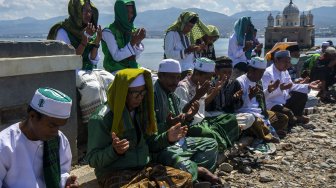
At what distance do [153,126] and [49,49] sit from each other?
163 cm

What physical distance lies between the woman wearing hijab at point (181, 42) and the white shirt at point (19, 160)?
14.5 ft

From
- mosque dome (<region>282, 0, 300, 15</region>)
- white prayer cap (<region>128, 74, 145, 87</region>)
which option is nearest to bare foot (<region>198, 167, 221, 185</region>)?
white prayer cap (<region>128, 74, 145, 87</region>)

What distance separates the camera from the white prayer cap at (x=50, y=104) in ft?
9.01

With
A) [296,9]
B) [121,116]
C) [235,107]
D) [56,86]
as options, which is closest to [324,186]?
[235,107]

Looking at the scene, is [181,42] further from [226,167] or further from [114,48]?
[226,167]

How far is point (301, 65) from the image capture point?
37.8 feet

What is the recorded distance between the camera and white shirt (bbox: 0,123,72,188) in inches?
107

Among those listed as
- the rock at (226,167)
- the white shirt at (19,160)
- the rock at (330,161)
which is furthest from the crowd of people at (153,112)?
the rock at (330,161)

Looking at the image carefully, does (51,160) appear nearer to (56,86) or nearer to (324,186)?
(56,86)

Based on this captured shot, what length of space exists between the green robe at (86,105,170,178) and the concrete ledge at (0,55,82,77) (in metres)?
1.07

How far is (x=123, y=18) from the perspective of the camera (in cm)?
595

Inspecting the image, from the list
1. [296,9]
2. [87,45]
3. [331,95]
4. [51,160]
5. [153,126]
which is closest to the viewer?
[51,160]

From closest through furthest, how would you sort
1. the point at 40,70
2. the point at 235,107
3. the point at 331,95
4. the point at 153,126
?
1. the point at 153,126
2. the point at 40,70
3. the point at 235,107
4. the point at 331,95

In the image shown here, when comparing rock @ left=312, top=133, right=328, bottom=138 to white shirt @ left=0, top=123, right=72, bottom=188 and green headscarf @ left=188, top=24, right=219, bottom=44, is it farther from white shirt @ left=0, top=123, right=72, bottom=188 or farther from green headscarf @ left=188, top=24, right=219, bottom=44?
white shirt @ left=0, top=123, right=72, bottom=188
